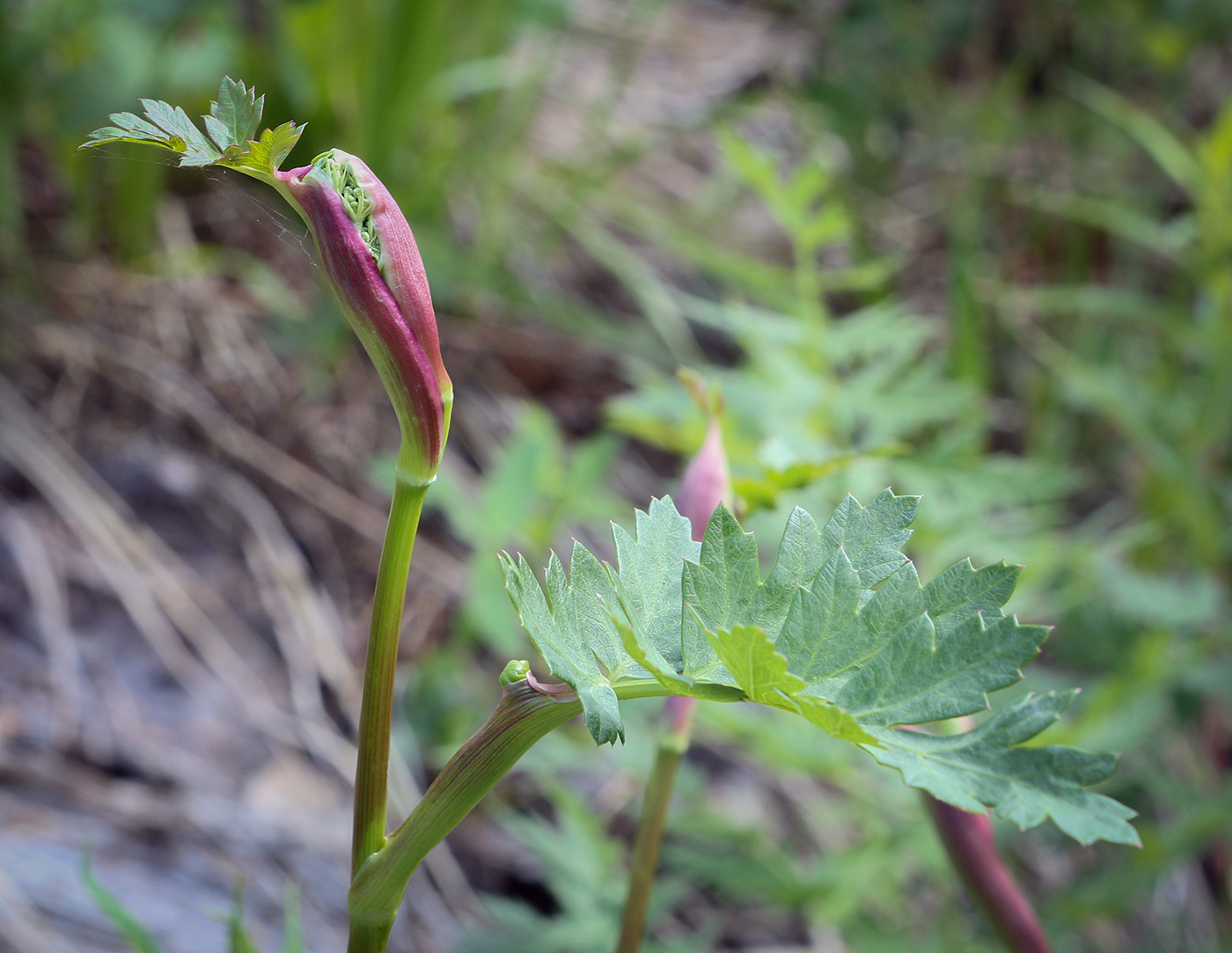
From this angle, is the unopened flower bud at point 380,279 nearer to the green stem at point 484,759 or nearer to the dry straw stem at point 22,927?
the green stem at point 484,759

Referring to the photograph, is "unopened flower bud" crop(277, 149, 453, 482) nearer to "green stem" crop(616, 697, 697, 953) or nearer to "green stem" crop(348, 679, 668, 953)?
"green stem" crop(348, 679, 668, 953)

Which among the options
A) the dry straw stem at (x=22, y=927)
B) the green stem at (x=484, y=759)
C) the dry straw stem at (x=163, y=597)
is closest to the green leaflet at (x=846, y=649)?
the green stem at (x=484, y=759)

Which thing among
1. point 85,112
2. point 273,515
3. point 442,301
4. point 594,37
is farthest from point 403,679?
point 594,37

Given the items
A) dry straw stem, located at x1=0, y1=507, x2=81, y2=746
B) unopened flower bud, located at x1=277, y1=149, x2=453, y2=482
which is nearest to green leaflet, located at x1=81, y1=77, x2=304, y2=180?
unopened flower bud, located at x1=277, y1=149, x2=453, y2=482

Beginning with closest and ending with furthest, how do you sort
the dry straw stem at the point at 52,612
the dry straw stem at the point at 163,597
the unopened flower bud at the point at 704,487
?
the unopened flower bud at the point at 704,487 < the dry straw stem at the point at 52,612 < the dry straw stem at the point at 163,597

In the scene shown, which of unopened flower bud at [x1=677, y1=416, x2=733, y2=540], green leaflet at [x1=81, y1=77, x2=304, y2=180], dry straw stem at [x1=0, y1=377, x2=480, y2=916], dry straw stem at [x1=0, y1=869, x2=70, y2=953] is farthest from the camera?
dry straw stem at [x1=0, y1=377, x2=480, y2=916]
